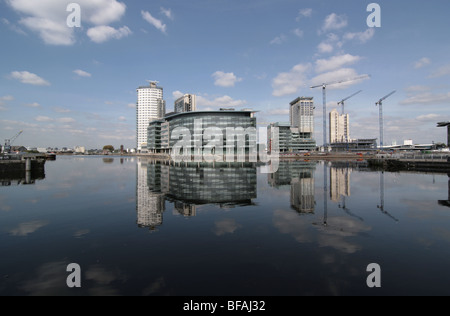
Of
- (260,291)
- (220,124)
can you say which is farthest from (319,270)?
(220,124)

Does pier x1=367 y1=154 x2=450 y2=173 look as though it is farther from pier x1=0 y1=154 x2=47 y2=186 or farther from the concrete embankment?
pier x1=0 y1=154 x2=47 y2=186

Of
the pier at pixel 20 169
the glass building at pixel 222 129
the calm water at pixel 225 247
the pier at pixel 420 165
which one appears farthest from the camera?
the glass building at pixel 222 129

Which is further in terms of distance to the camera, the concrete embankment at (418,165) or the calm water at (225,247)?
the concrete embankment at (418,165)

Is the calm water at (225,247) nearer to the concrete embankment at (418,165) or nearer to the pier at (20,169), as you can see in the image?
the pier at (20,169)

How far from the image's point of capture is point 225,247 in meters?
14.2

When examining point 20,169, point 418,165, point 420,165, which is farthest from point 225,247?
point 418,165

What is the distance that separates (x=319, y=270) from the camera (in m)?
11.2

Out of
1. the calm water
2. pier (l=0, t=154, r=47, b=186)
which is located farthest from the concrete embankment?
pier (l=0, t=154, r=47, b=186)

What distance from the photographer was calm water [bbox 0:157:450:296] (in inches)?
393

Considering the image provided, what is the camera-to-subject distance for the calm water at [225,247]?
9992mm

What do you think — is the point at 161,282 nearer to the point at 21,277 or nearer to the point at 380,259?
the point at 21,277

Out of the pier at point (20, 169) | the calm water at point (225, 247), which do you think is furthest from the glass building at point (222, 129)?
the calm water at point (225, 247)

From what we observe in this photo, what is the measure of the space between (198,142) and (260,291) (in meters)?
160

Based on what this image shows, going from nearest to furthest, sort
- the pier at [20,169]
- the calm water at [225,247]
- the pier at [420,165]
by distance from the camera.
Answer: the calm water at [225,247], the pier at [20,169], the pier at [420,165]
